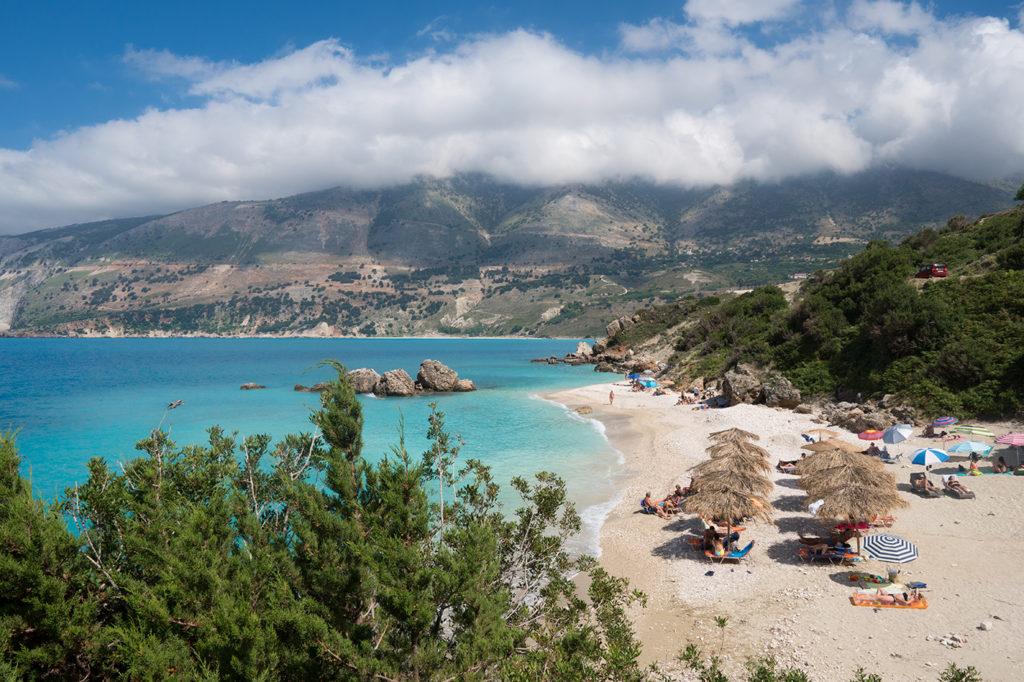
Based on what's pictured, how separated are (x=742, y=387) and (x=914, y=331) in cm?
1192

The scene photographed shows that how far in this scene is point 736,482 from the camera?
17.5m

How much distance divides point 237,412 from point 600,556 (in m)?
44.8

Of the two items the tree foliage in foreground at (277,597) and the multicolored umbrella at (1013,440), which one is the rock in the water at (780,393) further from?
the tree foliage in foreground at (277,597)

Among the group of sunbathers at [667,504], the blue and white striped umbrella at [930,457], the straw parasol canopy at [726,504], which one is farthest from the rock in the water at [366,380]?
the blue and white striped umbrella at [930,457]

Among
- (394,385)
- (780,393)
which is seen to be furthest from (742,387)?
(394,385)

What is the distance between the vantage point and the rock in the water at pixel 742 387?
4159 cm

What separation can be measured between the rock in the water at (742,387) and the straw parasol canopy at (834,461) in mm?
21994

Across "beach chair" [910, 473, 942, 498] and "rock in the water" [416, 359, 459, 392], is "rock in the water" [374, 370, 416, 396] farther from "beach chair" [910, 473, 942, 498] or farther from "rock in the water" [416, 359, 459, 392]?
"beach chair" [910, 473, 942, 498]

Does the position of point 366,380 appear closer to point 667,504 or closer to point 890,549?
point 667,504

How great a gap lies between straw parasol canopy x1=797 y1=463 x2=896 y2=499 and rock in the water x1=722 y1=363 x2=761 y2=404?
25.0 m

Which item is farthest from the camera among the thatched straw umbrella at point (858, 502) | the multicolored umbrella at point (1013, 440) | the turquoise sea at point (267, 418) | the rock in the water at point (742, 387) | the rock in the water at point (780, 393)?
the rock in the water at point (742, 387)

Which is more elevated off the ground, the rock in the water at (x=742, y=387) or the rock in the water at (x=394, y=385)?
the rock in the water at (x=742, y=387)

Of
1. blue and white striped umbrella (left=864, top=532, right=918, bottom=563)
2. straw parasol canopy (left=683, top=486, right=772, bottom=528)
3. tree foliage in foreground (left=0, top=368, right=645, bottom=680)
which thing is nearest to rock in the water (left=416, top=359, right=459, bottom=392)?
straw parasol canopy (left=683, top=486, right=772, bottom=528)

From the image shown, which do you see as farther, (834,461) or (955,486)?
(955,486)
